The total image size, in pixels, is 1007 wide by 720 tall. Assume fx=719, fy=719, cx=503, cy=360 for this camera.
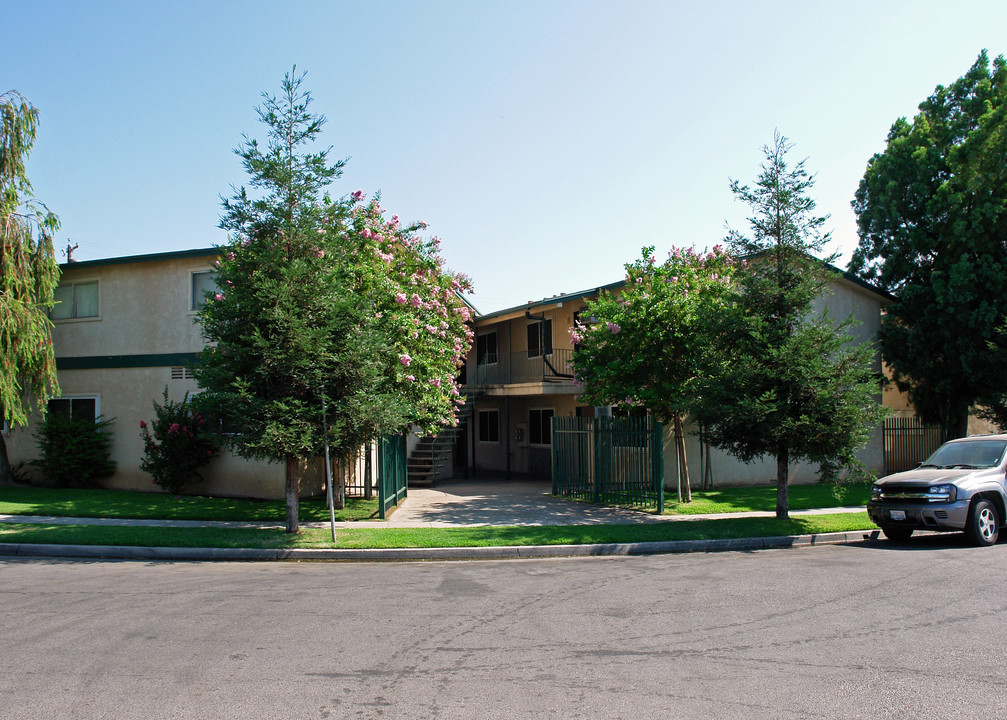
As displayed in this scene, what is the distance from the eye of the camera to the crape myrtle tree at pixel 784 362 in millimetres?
12711

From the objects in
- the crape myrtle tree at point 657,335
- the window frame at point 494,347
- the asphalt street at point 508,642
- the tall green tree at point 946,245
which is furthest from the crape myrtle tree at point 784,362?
the window frame at point 494,347

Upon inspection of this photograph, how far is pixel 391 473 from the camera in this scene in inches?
A: 600

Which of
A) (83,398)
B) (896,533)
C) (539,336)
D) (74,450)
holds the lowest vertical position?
(896,533)

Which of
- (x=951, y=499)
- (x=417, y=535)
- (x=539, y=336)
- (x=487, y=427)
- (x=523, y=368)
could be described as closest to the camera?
(x=951, y=499)

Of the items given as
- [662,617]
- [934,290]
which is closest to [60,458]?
[662,617]

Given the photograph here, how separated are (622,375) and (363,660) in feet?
36.3

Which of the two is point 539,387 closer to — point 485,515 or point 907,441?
point 485,515

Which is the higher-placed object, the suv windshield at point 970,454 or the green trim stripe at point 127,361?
the green trim stripe at point 127,361

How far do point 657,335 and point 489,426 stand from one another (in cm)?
Answer: 1424

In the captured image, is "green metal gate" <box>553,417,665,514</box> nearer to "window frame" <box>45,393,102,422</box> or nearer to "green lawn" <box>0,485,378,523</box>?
"green lawn" <box>0,485,378,523</box>

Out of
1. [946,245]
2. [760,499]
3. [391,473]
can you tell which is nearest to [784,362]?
[760,499]

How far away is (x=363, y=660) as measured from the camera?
568cm

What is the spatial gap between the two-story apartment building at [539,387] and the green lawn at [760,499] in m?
1.13

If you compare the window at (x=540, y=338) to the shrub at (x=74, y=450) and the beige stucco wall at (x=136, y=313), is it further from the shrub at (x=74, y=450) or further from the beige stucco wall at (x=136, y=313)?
the shrub at (x=74, y=450)
